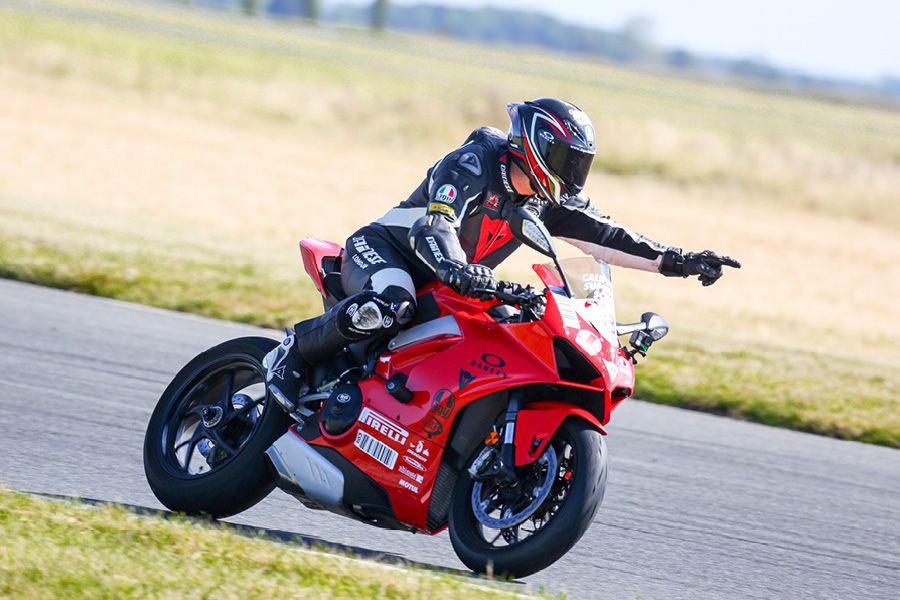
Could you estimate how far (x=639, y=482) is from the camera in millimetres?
7238

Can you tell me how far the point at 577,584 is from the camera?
5184 millimetres

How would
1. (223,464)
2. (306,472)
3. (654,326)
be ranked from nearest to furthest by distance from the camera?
(306,472) → (654,326) → (223,464)

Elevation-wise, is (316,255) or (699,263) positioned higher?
(699,263)

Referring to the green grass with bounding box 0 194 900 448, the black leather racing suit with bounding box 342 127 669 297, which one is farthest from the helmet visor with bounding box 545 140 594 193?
the green grass with bounding box 0 194 900 448

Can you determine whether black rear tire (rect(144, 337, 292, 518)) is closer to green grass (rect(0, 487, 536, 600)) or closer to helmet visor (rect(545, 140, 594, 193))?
green grass (rect(0, 487, 536, 600))

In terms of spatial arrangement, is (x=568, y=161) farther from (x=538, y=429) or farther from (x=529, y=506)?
(x=529, y=506)

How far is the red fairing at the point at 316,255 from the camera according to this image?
5.87 meters

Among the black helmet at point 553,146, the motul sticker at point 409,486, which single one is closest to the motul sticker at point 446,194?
the black helmet at point 553,146

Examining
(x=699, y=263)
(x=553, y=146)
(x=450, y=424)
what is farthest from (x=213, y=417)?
(x=699, y=263)

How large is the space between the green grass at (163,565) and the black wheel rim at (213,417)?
67cm

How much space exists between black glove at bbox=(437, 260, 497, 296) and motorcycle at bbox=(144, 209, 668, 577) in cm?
4

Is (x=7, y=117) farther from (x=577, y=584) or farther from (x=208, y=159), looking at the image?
(x=577, y=584)

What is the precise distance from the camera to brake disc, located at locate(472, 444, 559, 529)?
188 inches

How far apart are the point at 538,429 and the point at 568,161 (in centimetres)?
113
